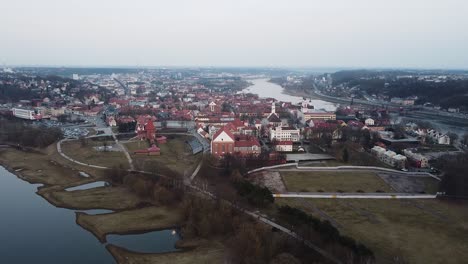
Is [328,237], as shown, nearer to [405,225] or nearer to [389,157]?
[405,225]

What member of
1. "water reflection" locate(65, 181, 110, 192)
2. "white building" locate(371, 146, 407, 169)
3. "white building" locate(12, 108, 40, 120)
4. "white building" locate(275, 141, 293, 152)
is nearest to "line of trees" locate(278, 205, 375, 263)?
"water reflection" locate(65, 181, 110, 192)

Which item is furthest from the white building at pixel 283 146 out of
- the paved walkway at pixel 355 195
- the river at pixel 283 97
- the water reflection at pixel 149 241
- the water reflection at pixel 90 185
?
the river at pixel 283 97

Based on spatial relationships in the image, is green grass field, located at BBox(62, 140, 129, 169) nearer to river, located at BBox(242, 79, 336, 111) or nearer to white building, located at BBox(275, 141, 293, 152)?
white building, located at BBox(275, 141, 293, 152)

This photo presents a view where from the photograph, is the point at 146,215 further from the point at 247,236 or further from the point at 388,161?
the point at 388,161

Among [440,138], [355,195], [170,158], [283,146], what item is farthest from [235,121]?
[355,195]

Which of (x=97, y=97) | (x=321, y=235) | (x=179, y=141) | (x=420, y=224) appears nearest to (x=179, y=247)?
(x=321, y=235)
